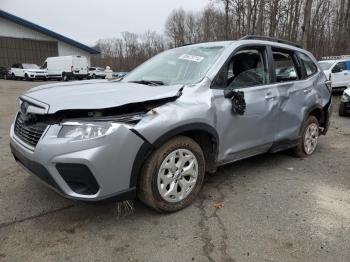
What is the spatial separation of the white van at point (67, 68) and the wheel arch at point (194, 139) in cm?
3158

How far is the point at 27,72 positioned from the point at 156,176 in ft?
108

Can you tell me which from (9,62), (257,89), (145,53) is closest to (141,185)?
(257,89)

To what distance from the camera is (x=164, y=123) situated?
3.33m

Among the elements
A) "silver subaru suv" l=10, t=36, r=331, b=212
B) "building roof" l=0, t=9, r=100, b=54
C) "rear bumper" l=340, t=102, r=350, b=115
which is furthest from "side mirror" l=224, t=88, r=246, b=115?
"building roof" l=0, t=9, r=100, b=54

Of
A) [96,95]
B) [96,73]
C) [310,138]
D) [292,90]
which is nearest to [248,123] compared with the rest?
[292,90]

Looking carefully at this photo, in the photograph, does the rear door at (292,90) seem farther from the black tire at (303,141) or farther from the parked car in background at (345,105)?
the parked car in background at (345,105)

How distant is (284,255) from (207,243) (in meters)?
0.64

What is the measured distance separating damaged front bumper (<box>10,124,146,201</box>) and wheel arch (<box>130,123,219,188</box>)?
0.05 metres

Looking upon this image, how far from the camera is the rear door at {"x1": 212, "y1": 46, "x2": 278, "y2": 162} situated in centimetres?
398

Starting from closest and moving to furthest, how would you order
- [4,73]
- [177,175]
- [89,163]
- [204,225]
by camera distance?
[89,163] → [204,225] → [177,175] → [4,73]

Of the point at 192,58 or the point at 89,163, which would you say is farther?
the point at 192,58

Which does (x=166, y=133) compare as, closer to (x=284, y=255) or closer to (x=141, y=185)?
(x=141, y=185)

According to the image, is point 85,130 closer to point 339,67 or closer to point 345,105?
point 345,105

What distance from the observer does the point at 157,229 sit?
3.36 meters
